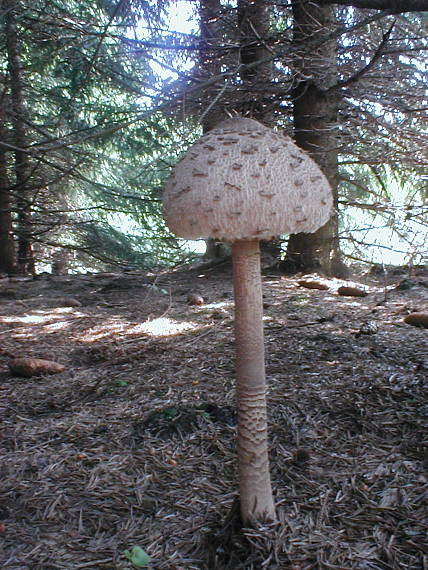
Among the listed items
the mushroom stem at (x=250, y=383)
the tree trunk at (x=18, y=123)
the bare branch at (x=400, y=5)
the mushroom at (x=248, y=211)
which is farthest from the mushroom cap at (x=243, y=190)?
the tree trunk at (x=18, y=123)

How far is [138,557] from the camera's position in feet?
6.82

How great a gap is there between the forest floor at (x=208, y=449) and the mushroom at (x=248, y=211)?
339 mm

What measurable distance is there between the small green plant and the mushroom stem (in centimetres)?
48

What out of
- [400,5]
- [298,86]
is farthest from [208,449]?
[298,86]

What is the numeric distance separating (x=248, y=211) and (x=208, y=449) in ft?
5.55

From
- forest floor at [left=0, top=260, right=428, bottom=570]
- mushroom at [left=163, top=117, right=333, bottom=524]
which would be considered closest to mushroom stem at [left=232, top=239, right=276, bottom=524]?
mushroom at [left=163, top=117, right=333, bottom=524]

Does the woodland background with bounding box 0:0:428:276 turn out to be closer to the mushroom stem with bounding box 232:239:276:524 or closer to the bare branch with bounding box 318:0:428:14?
the bare branch with bounding box 318:0:428:14

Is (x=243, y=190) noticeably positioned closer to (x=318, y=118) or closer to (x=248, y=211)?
(x=248, y=211)

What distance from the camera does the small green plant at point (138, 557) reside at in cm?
205

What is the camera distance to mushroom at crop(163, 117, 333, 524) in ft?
5.91

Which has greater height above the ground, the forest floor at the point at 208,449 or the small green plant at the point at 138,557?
the forest floor at the point at 208,449

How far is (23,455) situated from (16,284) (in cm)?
586

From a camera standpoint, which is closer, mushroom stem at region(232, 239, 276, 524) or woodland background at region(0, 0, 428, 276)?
mushroom stem at region(232, 239, 276, 524)

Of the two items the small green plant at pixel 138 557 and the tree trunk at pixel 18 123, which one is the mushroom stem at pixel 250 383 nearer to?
the small green plant at pixel 138 557
